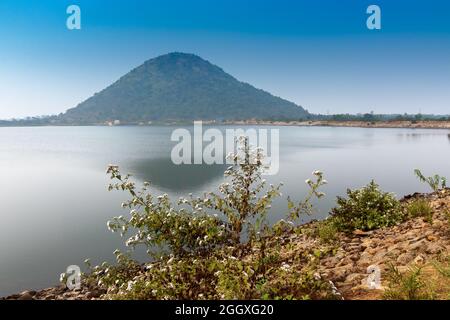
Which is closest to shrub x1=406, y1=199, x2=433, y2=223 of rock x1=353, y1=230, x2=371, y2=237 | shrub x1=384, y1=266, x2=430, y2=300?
rock x1=353, y1=230, x2=371, y2=237

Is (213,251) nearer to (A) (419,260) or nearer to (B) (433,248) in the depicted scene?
(A) (419,260)

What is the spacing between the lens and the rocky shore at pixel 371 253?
272 inches

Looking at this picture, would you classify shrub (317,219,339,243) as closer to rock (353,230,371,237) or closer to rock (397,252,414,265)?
rock (353,230,371,237)

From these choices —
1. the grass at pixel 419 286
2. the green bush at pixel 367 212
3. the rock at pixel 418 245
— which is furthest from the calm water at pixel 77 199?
the grass at pixel 419 286

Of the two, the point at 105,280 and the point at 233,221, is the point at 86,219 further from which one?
the point at 233,221

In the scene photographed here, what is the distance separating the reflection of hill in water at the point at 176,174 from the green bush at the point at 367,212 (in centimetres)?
1600

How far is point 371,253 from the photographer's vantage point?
881 centimetres

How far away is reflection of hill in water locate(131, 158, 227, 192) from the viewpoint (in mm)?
28952

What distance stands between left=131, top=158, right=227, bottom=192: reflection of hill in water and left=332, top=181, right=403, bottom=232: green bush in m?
16.0

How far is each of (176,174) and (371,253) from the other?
2735 cm

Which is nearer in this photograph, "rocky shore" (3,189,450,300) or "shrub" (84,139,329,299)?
"shrub" (84,139,329,299)

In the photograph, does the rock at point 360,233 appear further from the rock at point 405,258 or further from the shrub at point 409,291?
the shrub at point 409,291
